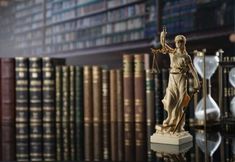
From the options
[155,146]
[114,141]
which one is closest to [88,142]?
[114,141]

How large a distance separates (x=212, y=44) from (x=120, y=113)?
0.47 meters

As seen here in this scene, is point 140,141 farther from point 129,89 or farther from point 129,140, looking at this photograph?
point 129,89

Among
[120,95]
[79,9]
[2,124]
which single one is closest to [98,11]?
[79,9]

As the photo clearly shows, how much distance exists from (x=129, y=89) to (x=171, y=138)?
41 cm

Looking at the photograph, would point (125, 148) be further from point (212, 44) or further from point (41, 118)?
point (212, 44)

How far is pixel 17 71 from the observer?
1.38 metres

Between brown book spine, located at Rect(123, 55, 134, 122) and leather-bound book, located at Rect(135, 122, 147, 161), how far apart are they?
6 centimetres

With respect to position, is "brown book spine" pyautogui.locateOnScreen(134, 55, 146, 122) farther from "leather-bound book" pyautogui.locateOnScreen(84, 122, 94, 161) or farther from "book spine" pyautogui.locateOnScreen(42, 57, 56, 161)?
"book spine" pyautogui.locateOnScreen(42, 57, 56, 161)

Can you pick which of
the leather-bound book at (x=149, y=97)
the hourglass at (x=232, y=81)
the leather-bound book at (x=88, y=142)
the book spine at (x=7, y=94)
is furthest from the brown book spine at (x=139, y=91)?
the book spine at (x=7, y=94)

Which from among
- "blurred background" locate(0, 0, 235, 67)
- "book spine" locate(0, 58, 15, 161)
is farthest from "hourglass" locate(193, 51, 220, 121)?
"book spine" locate(0, 58, 15, 161)

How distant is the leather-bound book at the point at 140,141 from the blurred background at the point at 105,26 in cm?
45

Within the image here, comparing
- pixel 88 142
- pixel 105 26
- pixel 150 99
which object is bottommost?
pixel 88 142

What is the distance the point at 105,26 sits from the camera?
70.4 inches

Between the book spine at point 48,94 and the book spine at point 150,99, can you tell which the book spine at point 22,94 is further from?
the book spine at point 150,99
